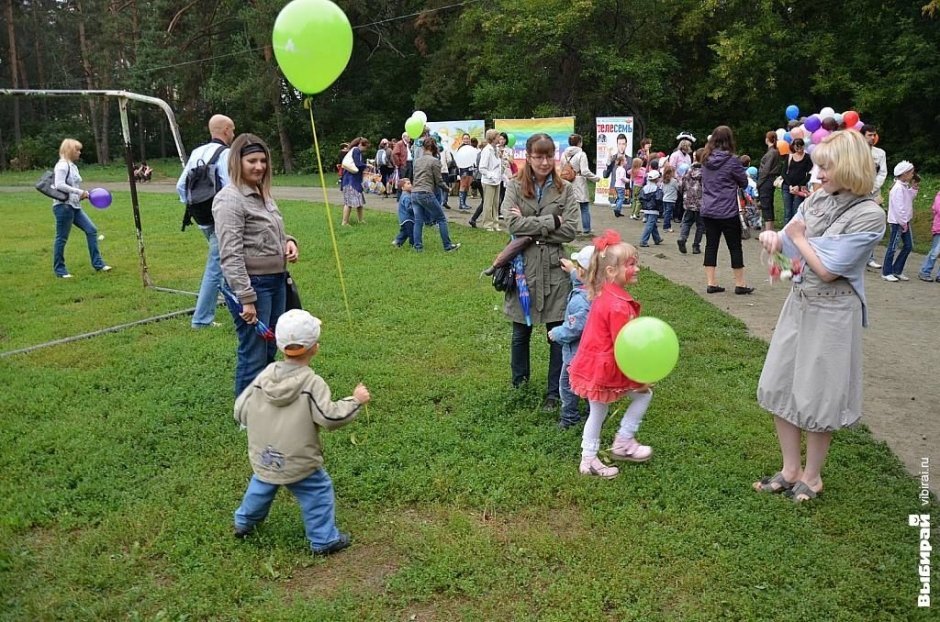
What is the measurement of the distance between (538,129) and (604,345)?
16.6 metres

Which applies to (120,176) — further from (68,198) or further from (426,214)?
(426,214)

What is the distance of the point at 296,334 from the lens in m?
3.26

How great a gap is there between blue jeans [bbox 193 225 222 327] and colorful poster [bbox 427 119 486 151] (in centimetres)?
1528

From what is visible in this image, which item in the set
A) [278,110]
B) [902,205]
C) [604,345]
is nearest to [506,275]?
[604,345]

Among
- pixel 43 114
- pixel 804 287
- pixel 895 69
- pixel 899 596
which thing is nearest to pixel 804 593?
pixel 899 596

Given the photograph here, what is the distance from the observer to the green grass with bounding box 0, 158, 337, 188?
2862 cm

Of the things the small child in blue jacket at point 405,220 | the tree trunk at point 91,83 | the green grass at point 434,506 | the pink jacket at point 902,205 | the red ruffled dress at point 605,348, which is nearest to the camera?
the green grass at point 434,506

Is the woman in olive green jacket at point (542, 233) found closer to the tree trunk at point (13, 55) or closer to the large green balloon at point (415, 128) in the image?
the large green balloon at point (415, 128)

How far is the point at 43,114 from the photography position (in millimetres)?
46562

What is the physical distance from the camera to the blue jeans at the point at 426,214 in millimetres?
10766

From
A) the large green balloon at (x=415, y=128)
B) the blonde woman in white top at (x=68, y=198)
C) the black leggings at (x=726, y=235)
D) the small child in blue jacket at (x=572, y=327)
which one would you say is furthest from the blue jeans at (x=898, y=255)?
the blonde woman in white top at (x=68, y=198)

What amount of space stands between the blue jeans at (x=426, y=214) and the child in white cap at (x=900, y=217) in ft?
20.7

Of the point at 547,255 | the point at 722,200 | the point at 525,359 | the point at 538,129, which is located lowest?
the point at 525,359

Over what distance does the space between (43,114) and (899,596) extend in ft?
181
